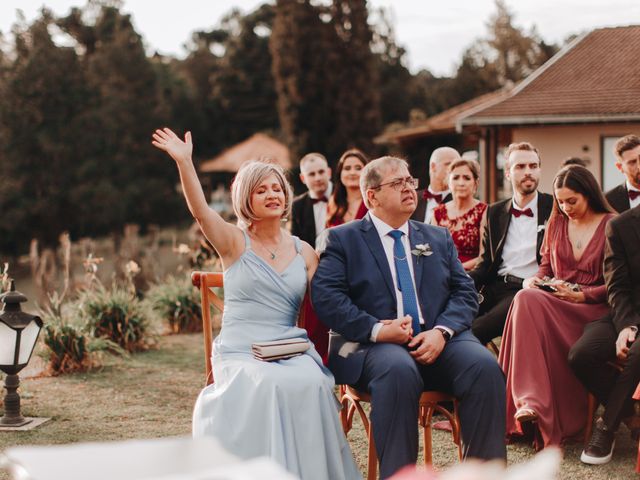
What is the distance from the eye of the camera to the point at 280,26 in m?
35.2

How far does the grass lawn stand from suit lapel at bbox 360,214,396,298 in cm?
114

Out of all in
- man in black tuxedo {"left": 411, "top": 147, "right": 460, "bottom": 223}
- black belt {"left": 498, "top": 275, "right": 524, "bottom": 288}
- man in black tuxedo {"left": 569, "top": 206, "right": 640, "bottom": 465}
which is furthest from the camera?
man in black tuxedo {"left": 411, "top": 147, "right": 460, "bottom": 223}

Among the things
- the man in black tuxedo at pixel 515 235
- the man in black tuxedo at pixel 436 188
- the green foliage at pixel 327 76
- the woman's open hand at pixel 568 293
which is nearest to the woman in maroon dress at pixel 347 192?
the man in black tuxedo at pixel 436 188

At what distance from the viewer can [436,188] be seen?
6.71m

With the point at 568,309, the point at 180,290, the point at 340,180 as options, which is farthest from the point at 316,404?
the point at 180,290

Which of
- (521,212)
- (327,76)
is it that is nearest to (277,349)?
(521,212)

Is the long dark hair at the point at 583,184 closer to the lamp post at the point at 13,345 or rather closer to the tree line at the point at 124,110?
the lamp post at the point at 13,345

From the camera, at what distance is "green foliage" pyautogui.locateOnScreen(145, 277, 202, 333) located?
9406mm

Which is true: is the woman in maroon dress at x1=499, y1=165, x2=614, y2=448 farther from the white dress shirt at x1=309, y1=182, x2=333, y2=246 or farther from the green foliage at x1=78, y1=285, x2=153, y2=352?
the green foliage at x1=78, y1=285, x2=153, y2=352

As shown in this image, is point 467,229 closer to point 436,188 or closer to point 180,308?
point 436,188

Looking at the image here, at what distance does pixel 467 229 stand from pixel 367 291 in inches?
81.9

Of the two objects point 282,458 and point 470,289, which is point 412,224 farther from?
point 282,458

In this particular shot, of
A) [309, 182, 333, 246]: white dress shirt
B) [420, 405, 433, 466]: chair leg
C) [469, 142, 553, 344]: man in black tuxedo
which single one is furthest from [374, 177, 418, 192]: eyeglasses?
[309, 182, 333, 246]: white dress shirt

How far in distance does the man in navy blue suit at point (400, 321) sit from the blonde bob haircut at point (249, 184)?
16.1 inches
